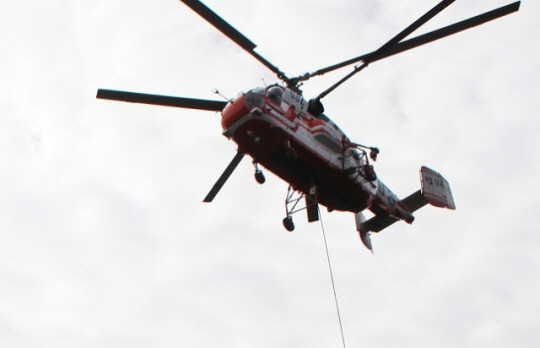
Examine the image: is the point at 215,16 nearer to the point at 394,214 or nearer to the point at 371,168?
the point at 371,168

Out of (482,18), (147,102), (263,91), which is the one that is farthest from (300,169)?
(482,18)

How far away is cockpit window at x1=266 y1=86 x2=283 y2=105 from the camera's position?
19922 mm

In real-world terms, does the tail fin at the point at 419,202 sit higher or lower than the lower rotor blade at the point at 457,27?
lower

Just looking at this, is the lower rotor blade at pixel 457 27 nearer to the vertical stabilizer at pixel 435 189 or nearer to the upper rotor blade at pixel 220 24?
the upper rotor blade at pixel 220 24

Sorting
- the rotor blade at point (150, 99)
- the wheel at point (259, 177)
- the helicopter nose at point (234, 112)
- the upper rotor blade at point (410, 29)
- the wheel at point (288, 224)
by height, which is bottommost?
the wheel at point (288, 224)

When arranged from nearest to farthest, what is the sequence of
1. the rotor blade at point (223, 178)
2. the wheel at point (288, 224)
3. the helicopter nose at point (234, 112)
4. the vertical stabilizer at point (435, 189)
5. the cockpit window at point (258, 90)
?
the helicopter nose at point (234, 112), the cockpit window at point (258, 90), the wheel at point (288, 224), the rotor blade at point (223, 178), the vertical stabilizer at point (435, 189)

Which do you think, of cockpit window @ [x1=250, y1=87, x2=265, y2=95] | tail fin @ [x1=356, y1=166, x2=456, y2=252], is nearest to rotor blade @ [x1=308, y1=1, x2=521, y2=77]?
cockpit window @ [x1=250, y1=87, x2=265, y2=95]

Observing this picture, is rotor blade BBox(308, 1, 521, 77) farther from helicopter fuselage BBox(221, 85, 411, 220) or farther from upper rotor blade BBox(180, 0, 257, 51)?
upper rotor blade BBox(180, 0, 257, 51)

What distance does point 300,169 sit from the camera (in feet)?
65.6

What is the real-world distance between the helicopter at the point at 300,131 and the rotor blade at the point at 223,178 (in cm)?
2

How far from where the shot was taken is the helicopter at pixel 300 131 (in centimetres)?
1928

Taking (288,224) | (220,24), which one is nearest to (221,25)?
(220,24)

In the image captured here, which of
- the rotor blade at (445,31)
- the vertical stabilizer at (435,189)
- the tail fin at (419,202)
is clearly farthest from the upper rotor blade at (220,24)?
the vertical stabilizer at (435,189)

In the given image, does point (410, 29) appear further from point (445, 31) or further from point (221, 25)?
point (221, 25)
